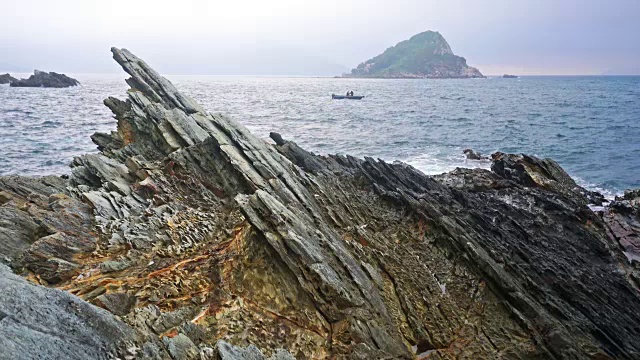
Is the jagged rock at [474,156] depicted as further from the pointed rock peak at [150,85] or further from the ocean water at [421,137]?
the pointed rock peak at [150,85]

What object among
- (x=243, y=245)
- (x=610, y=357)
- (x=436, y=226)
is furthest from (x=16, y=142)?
(x=610, y=357)

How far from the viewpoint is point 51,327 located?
7.48 m

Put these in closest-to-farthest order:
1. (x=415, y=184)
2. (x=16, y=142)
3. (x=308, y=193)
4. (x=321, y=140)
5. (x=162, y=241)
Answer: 1. (x=162, y=241)
2. (x=308, y=193)
3. (x=415, y=184)
4. (x=16, y=142)
5. (x=321, y=140)

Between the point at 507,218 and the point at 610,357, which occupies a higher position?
the point at 507,218

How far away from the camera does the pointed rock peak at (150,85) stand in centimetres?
2681

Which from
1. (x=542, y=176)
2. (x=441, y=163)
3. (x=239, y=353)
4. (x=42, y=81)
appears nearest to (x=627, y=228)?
(x=542, y=176)

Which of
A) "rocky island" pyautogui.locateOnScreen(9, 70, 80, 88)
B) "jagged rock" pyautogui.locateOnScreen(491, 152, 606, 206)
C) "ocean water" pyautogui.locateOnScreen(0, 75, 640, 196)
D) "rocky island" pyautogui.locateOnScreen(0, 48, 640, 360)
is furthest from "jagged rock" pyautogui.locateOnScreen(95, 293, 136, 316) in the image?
"rocky island" pyautogui.locateOnScreen(9, 70, 80, 88)

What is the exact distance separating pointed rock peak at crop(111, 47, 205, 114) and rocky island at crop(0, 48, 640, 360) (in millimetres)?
5577

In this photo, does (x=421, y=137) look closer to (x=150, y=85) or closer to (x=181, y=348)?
(x=150, y=85)

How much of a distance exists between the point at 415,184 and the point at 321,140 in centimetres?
2910

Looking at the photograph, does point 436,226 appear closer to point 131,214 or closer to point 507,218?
point 507,218

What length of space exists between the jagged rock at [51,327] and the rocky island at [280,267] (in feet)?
0.11

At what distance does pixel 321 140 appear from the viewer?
50875 mm

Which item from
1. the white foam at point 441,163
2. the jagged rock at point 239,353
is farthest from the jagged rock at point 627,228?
the jagged rock at point 239,353
